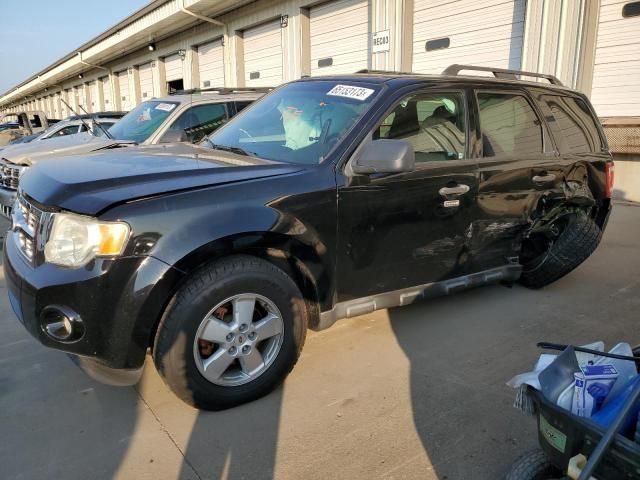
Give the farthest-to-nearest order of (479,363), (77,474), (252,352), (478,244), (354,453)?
(478,244)
(479,363)
(252,352)
(354,453)
(77,474)

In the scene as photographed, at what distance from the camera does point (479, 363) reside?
10.8ft

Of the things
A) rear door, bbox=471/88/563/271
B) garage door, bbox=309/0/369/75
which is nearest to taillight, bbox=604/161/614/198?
rear door, bbox=471/88/563/271

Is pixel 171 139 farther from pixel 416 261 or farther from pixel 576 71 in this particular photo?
pixel 576 71

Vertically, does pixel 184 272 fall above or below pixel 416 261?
above

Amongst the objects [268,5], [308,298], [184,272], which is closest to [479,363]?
[308,298]

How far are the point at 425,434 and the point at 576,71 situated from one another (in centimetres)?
822

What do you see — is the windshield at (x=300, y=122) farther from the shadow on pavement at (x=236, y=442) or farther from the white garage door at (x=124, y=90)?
the white garage door at (x=124, y=90)

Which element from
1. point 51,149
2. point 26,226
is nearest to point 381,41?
point 51,149

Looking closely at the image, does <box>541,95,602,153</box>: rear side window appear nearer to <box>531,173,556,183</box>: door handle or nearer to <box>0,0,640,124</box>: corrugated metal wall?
<box>531,173,556,183</box>: door handle

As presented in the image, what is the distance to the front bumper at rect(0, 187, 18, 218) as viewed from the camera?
5.75 meters

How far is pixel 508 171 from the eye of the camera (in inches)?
148

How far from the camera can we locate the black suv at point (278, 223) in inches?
91.6

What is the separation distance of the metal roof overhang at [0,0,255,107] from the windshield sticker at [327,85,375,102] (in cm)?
1363

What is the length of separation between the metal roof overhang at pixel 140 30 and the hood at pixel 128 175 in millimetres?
14129
